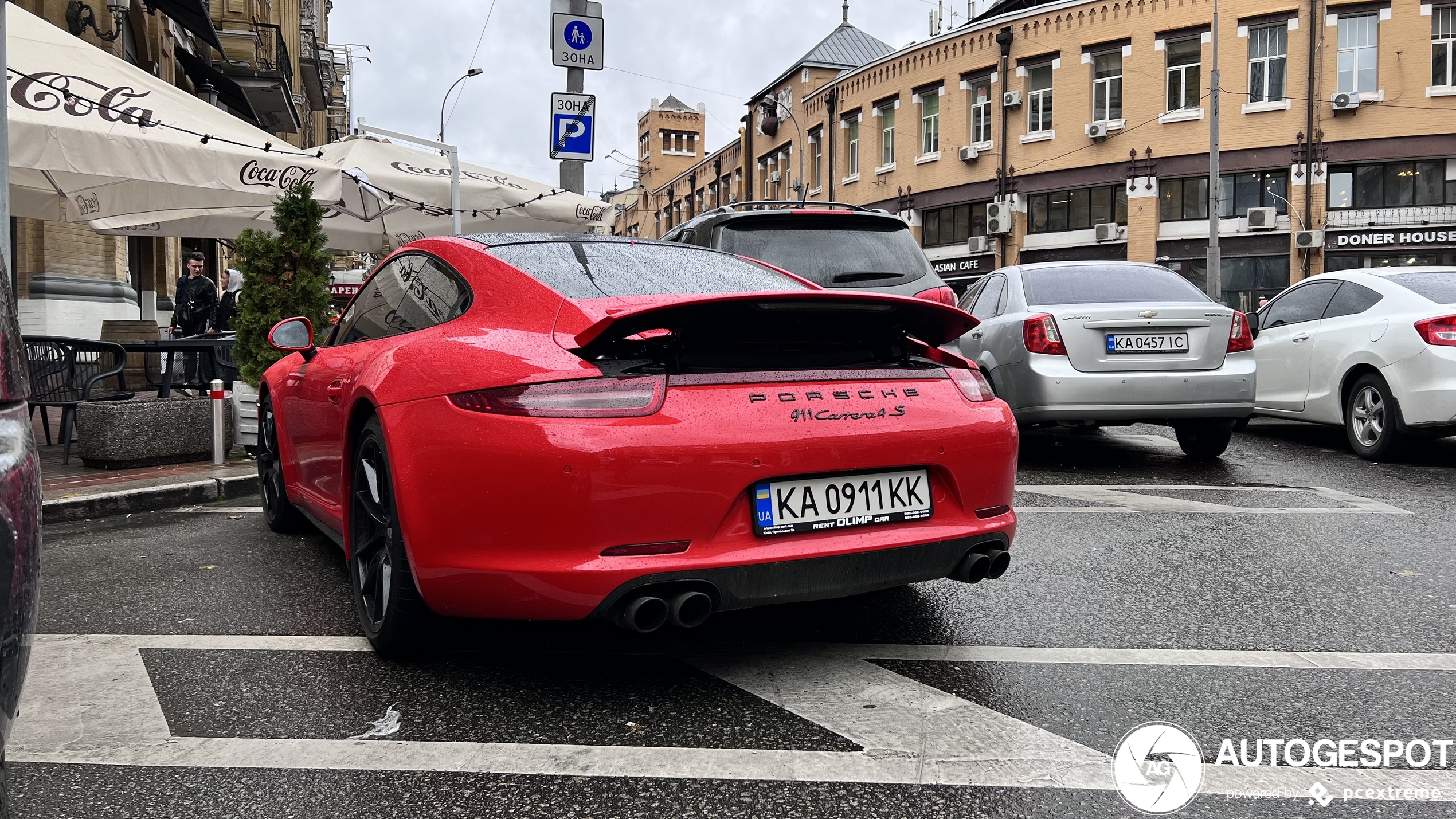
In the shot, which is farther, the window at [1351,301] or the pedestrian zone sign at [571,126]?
the pedestrian zone sign at [571,126]

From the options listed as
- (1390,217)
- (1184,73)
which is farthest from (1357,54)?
(1390,217)

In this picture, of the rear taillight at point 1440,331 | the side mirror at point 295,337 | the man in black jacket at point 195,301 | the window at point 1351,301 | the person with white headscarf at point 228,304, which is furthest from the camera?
the person with white headscarf at point 228,304

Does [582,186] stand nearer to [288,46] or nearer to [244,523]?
[244,523]

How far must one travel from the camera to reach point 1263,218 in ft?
91.6

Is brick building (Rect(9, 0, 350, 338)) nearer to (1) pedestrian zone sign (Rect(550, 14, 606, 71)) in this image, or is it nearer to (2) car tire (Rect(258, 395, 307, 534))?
(2) car tire (Rect(258, 395, 307, 534))

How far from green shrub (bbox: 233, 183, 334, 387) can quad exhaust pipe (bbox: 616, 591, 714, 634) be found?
18.7ft

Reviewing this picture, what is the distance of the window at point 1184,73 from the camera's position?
30.1m

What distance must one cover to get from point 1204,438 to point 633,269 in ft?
18.7

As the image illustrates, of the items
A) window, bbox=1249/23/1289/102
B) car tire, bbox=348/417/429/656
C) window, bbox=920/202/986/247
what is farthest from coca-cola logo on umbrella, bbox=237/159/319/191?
window, bbox=920/202/986/247

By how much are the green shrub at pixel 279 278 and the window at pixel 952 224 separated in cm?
2943

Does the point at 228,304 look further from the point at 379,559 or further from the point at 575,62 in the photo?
the point at 379,559

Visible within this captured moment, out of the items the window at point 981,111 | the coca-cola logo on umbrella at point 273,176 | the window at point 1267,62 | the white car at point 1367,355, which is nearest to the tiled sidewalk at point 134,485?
the coca-cola logo on umbrella at point 273,176

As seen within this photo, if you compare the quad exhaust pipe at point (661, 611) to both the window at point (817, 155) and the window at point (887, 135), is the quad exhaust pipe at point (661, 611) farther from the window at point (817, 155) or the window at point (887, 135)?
the window at point (817, 155)

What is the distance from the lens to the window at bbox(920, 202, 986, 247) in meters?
35.3
